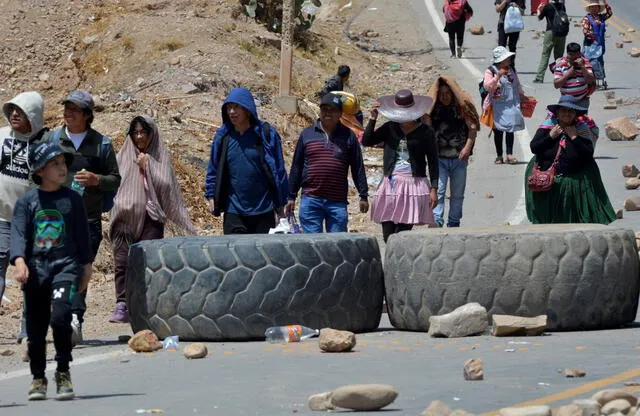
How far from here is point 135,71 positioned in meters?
23.0

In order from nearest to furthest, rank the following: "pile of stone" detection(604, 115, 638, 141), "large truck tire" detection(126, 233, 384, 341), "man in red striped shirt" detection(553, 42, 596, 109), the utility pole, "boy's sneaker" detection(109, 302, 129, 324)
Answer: "large truck tire" detection(126, 233, 384, 341), "boy's sneaker" detection(109, 302, 129, 324), "man in red striped shirt" detection(553, 42, 596, 109), the utility pole, "pile of stone" detection(604, 115, 638, 141)

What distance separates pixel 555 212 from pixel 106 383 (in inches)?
188

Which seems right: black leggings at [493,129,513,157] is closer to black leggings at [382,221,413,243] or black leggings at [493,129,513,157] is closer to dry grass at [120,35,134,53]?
dry grass at [120,35,134,53]

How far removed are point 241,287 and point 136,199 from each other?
1.98 metres

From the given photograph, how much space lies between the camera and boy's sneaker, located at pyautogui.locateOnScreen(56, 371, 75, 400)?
8.00 m

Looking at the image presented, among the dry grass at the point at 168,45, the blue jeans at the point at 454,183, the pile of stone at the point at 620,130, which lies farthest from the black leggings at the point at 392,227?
the dry grass at the point at 168,45

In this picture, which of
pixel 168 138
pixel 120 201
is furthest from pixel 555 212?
pixel 168 138

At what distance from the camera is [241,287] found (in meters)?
10.0

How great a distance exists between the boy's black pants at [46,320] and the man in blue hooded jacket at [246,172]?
3.23 meters

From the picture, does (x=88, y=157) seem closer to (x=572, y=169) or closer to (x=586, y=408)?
(x=572, y=169)

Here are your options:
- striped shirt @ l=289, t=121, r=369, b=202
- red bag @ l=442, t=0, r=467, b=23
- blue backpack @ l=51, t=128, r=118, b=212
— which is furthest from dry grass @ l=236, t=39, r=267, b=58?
blue backpack @ l=51, t=128, r=118, b=212

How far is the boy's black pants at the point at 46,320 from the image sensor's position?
8125mm

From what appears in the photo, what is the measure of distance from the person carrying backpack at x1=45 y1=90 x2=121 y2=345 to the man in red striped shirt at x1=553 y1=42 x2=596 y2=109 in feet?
27.5

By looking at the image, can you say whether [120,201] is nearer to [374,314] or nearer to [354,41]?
[374,314]
